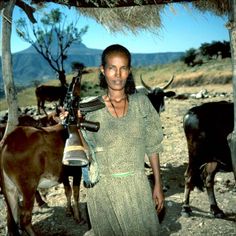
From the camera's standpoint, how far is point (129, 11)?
14.0ft

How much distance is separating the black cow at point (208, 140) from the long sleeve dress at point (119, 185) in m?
2.77

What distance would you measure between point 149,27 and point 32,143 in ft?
6.80

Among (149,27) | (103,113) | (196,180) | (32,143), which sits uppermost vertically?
(149,27)

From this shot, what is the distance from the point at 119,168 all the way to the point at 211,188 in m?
3.13

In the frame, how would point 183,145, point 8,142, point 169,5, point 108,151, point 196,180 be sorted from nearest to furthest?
point 108,151 < point 169,5 < point 8,142 < point 196,180 < point 183,145

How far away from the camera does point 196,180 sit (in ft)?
16.6

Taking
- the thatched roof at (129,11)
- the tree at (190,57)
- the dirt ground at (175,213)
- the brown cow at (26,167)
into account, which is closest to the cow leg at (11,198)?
the brown cow at (26,167)

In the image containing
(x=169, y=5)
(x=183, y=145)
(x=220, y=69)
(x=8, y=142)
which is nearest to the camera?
(x=169, y=5)

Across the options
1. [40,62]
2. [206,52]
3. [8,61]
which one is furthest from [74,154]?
[40,62]

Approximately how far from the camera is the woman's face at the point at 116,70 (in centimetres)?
221

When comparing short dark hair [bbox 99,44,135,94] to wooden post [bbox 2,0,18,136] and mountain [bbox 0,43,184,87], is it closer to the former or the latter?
wooden post [bbox 2,0,18,136]

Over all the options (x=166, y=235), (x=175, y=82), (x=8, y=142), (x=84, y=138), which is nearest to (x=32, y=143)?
(x=8, y=142)

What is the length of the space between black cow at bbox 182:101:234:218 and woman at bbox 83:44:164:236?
9.11 feet

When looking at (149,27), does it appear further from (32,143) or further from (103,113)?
(103,113)
